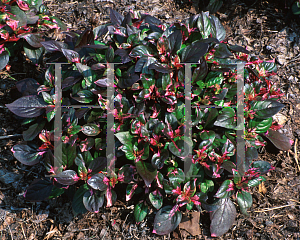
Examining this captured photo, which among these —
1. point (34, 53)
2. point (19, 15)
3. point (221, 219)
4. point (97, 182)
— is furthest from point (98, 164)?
point (19, 15)

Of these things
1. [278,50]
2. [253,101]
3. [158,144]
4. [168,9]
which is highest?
[168,9]

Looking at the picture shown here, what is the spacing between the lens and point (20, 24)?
7.86 feet

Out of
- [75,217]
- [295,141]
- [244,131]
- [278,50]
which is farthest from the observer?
[278,50]

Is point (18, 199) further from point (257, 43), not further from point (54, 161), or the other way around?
point (257, 43)

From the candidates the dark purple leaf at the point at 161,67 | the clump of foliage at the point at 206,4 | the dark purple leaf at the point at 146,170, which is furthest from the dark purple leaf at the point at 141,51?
the clump of foliage at the point at 206,4

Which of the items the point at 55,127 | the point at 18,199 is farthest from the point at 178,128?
the point at 18,199

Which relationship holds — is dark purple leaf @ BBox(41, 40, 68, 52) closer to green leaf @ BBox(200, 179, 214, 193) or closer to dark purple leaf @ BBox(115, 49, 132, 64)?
dark purple leaf @ BBox(115, 49, 132, 64)

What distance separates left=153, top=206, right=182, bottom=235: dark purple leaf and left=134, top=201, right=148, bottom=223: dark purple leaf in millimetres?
117

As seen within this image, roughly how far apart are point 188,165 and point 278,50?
187cm

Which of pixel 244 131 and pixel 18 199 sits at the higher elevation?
pixel 244 131

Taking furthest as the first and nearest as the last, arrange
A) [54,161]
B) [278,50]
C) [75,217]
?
[278,50]
[75,217]
[54,161]

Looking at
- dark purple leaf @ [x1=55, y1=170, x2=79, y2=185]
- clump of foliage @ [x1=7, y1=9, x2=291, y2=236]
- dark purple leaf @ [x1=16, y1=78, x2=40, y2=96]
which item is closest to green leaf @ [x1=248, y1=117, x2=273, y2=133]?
clump of foliage @ [x1=7, y1=9, x2=291, y2=236]

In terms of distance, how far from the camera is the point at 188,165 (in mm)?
2059

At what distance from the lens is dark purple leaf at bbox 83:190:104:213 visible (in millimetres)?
1902
